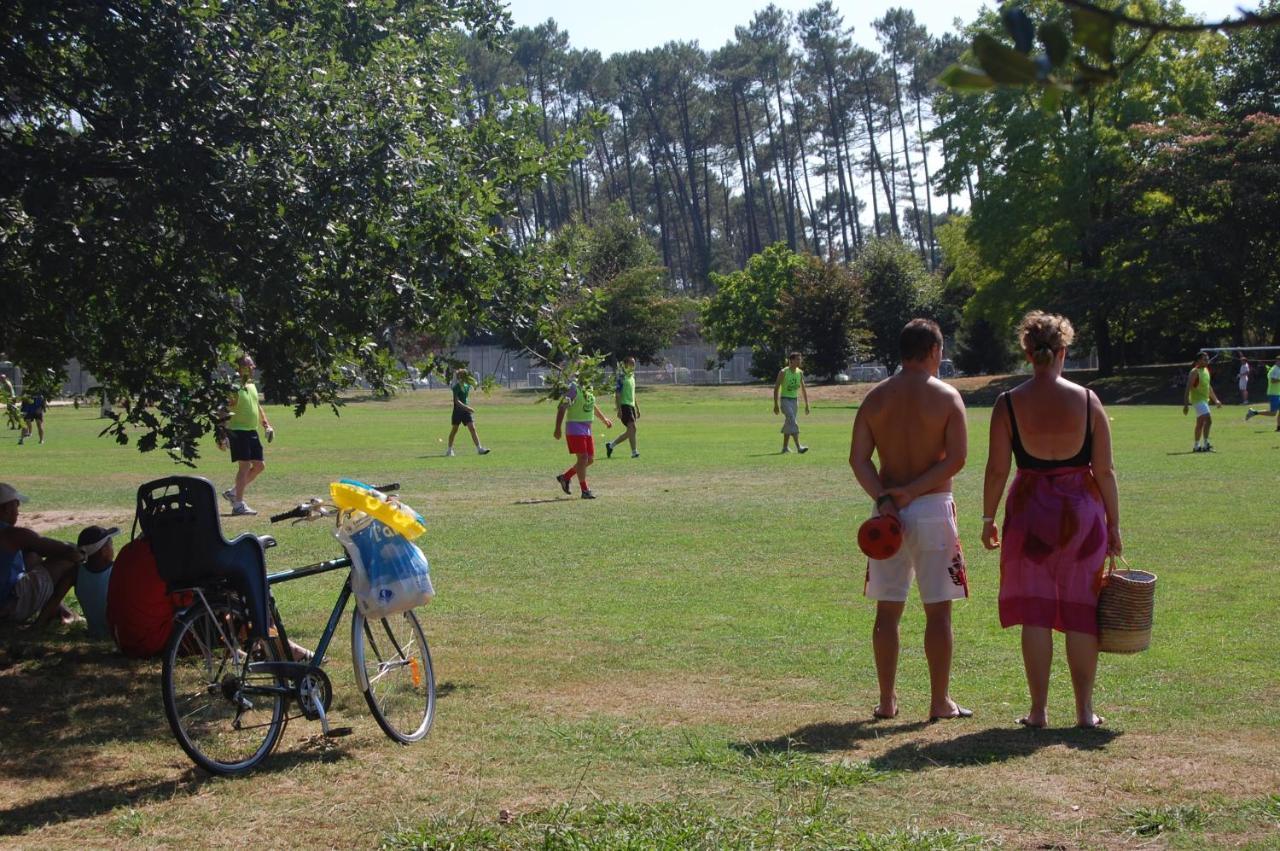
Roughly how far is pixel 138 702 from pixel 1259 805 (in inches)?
225

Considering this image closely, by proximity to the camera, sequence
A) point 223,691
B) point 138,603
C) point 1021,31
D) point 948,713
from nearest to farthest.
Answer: point 1021,31 → point 223,691 → point 948,713 → point 138,603

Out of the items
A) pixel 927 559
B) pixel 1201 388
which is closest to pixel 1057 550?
pixel 927 559

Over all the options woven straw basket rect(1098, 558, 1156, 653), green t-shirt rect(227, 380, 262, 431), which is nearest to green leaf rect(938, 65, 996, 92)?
woven straw basket rect(1098, 558, 1156, 653)

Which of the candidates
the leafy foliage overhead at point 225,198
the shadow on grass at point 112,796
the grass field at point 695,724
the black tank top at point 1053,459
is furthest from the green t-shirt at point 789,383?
the shadow on grass at point 112,796

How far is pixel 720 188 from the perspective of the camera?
365 feet

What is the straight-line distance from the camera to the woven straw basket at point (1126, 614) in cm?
643

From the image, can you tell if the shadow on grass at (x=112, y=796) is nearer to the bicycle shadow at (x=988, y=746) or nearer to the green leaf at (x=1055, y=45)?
the bicycle shadow at (x=988, y=746)

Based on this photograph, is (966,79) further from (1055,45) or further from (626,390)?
(626,390)

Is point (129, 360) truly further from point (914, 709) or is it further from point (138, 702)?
point (914, 709)

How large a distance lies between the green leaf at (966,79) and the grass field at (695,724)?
3.29m

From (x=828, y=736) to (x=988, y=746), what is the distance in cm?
76

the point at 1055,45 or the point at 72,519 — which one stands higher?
the point at 1055,45

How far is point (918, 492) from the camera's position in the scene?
21.8 ft

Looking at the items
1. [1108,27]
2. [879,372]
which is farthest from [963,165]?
[1108,27]
